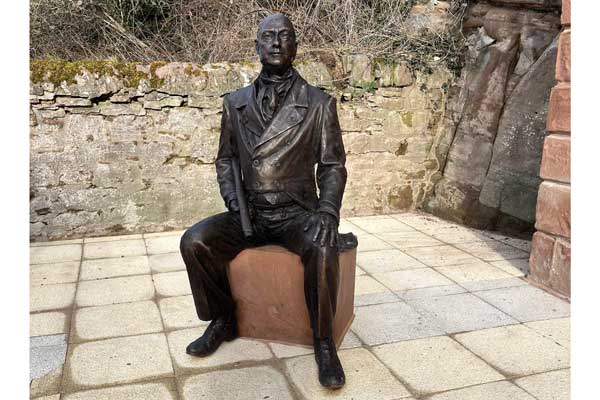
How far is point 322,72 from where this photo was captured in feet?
19.9

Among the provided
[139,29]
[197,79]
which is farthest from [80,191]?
[139,29]

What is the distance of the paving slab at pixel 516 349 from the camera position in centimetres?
297

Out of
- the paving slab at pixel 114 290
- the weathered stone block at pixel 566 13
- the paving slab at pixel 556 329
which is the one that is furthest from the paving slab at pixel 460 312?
the weathered stone block at pixel 566 13

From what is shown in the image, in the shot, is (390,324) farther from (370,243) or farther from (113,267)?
(113,267)

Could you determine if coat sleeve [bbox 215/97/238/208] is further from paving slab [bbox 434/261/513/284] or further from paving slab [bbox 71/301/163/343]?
paving slab [bbox 434/261/513/284]

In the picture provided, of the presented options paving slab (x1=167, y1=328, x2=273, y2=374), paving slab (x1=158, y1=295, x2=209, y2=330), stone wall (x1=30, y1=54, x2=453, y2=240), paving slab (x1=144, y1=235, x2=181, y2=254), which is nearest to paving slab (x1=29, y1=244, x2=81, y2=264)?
stone wall (x1=30, y1=54, x2=453, y2=240)

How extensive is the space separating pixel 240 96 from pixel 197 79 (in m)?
2.69

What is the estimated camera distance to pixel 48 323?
140 inches

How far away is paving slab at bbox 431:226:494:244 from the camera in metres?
5.58

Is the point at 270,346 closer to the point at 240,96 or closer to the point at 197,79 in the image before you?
the point at 240,96

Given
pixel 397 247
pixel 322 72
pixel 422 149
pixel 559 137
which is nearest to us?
pixel 559 137

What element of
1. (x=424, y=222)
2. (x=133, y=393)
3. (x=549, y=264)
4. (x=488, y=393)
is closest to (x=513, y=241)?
(x=424, y=222)

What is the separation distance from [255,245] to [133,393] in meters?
1.03

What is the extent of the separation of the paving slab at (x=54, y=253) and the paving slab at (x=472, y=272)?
3346mm
